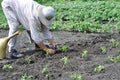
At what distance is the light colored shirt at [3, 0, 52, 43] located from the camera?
7.55m

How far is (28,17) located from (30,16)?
0.09 m

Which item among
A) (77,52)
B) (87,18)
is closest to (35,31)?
(77,52)

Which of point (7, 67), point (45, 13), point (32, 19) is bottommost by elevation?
point (7, 67)

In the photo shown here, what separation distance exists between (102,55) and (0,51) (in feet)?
6.01

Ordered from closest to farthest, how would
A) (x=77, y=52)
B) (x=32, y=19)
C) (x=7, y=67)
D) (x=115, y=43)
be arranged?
(x=7, y=67), (x=32, y=19), (x=77, y=52), (x=115, y=43)

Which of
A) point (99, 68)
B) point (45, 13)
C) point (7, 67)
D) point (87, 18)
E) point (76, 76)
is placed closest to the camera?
point (76, 76)

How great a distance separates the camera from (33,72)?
706 centimetres

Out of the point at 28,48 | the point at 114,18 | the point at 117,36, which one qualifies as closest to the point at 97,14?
the point at 114,18

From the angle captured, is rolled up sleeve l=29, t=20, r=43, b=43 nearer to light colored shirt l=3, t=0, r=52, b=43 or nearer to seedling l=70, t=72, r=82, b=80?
light colored shirt l=3, t=0, r=52, b=43

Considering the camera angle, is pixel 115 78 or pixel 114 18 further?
pixel 114 18

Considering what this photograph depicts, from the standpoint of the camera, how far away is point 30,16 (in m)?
7.62

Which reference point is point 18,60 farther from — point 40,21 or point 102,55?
point 102,55

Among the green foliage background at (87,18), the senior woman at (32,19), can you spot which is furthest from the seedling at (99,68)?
the green foliage background at (87,18)

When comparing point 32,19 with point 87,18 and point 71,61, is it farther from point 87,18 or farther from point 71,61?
point 87,18
